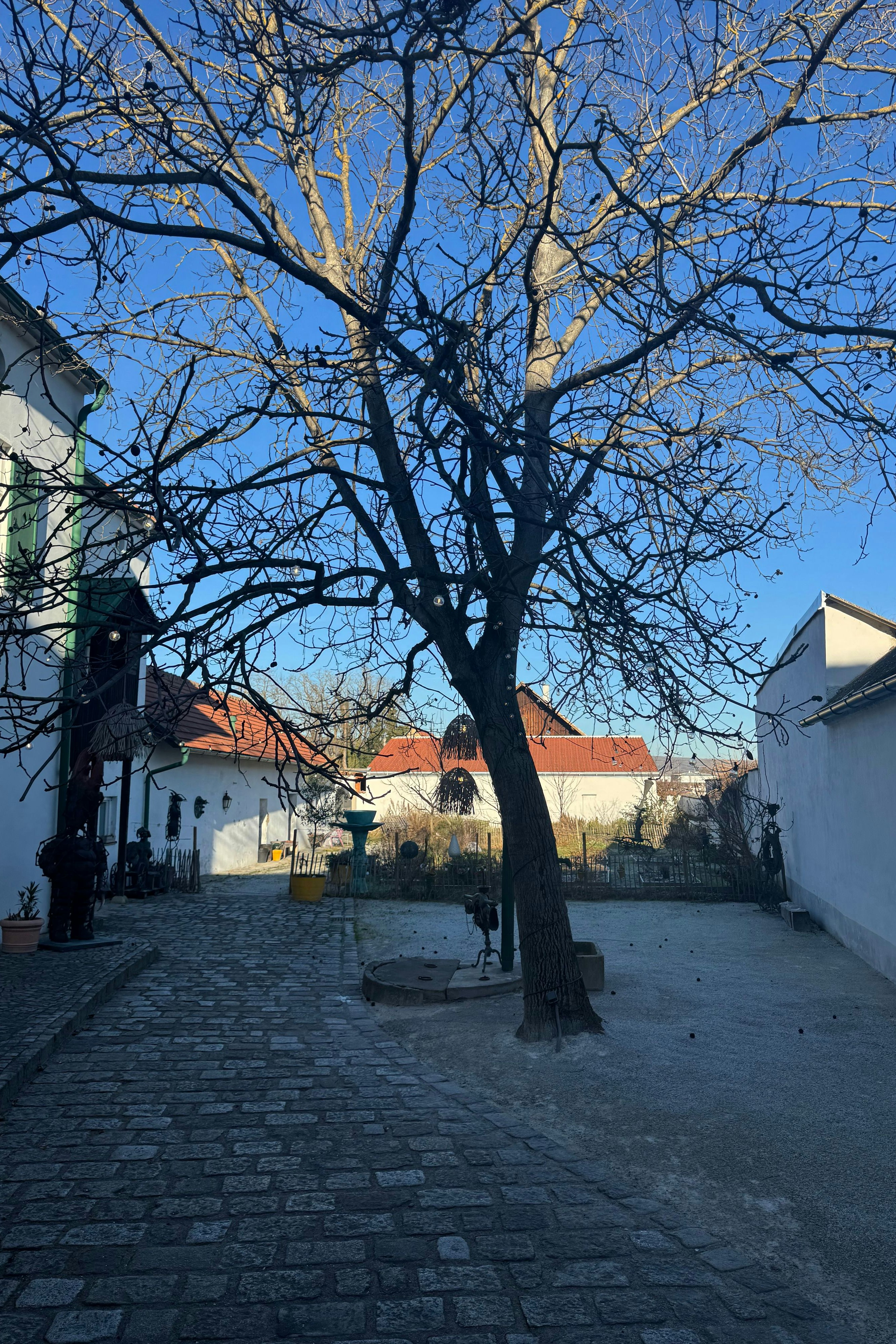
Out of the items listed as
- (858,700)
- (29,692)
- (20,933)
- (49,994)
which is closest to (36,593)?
(29,692)

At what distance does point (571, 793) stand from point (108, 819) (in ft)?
75.0

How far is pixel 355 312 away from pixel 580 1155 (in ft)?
16.7

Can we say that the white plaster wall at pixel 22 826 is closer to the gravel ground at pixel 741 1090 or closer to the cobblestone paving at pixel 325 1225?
the cobblestone paving at pixel 325 1225

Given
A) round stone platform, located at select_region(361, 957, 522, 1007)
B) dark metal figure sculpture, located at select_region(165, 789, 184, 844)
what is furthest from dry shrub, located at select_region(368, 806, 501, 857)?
round stone platform, located at select_region(361, 957, 522, 1007)

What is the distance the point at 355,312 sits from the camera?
5992mm

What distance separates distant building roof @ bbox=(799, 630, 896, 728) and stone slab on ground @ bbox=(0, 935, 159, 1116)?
7.37 meters

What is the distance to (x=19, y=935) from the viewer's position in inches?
412

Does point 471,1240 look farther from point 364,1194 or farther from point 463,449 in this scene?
point 463,449

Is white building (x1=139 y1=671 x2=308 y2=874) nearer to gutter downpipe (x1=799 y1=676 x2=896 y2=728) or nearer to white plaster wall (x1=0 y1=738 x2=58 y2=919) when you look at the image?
white plaster wall (x1=0 y1=738 x2=58 y2=919)

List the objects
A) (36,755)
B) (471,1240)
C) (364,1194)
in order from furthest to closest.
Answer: (36,755) < (364,1194) < (471,1240)

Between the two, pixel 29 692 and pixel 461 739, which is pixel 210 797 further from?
pixel 461 739

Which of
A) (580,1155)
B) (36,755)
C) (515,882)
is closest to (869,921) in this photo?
(515,882)

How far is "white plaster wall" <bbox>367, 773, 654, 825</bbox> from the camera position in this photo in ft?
120

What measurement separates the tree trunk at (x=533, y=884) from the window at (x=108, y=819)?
11574mm
